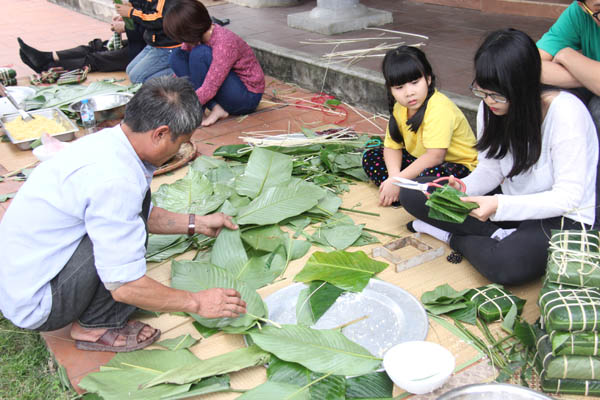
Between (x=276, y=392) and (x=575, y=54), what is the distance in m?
1.93

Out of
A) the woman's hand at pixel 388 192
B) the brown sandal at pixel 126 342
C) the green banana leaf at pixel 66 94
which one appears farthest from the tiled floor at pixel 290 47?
the woman's hand at pixel 388 192

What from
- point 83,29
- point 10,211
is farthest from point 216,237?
point 83,29

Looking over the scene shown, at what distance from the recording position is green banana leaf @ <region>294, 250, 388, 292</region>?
2152 millimetres

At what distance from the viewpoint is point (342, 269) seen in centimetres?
222

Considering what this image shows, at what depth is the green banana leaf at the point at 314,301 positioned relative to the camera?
201 cm

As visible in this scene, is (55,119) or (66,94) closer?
(55,119)

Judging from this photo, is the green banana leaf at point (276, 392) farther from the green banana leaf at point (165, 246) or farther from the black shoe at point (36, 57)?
the black shoe at point (36, 57)

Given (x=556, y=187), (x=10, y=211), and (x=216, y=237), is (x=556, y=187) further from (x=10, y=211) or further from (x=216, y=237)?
(x=10, y=211)

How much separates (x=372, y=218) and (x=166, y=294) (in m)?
1.32

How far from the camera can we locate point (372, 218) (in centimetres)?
277

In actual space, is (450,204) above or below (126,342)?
above

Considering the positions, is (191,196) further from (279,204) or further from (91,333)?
(91,333)

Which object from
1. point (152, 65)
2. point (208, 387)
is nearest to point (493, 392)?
point (208, 387)

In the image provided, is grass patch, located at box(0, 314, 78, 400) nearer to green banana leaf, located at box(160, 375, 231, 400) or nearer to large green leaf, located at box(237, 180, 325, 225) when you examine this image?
green banana leaf, located at box(160, 375, 231, 400)
